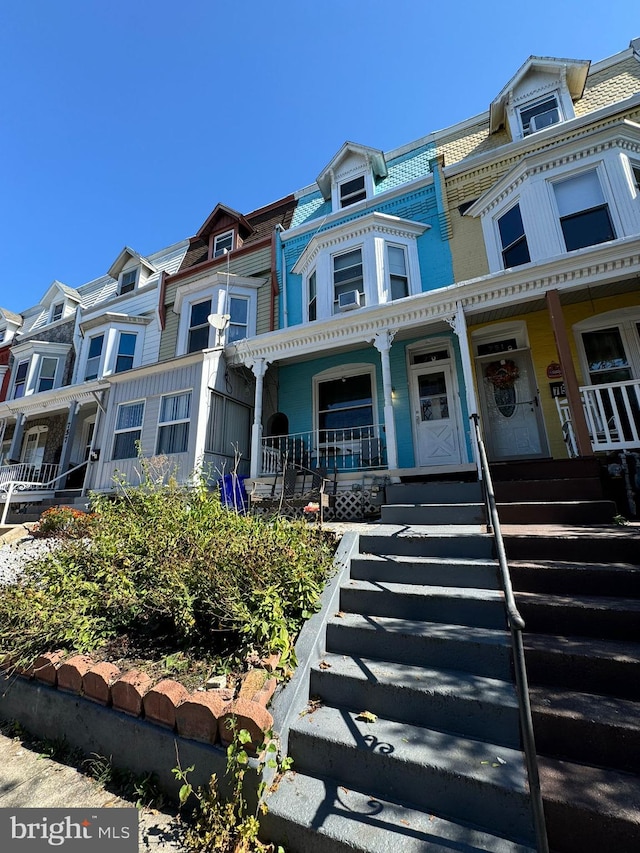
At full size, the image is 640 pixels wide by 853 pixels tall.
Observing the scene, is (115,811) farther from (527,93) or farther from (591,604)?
(527,93)

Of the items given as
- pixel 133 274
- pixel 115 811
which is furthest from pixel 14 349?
pixel 115 811

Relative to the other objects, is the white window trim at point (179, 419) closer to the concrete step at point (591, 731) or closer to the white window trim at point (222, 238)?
the white window trim at point (222, 238)

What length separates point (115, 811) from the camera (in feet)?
6.85

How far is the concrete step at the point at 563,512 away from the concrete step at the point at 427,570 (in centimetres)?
142

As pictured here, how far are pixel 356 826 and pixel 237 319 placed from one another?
37.6 feet

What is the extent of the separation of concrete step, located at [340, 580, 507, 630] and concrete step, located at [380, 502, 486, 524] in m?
1.44

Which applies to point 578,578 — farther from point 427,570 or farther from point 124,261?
point 124,261

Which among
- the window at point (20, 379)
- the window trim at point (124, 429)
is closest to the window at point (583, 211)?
the window trim at point (124, 429)

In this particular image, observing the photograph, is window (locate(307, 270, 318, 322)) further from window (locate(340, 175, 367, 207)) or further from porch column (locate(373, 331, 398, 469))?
porch column (locate(373, 331, 398, 469))

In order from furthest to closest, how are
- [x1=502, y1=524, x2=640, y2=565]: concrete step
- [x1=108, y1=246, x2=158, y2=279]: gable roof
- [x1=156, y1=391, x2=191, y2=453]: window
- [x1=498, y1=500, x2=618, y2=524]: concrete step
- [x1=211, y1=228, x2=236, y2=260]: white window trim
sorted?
[x1=108, y1=246, x2=158, y2=279]: gable roof, [x1=211, y1=228, x2=236, y2=260]: white window trim, [x1=156, y1=391, x2=191, y2=453]: window, [x1=498, y1=500, x2=618, y2=524]: concrete step, [x1=502, y1=524, x2=640, y2=565]: concrete step

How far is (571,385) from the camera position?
5.98 meters

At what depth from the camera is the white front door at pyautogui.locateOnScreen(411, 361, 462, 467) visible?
824 centimetres

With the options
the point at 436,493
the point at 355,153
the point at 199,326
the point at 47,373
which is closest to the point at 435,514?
the point at 436,493

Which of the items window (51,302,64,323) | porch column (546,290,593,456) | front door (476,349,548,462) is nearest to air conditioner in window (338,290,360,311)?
front door (476,349,548,462)
